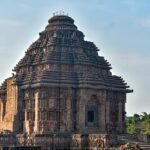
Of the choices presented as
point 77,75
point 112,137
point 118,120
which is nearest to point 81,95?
point 77,75

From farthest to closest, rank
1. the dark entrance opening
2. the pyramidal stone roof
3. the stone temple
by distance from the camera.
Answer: the dark entrance opening → the pyramidal stone roof → the stone temple

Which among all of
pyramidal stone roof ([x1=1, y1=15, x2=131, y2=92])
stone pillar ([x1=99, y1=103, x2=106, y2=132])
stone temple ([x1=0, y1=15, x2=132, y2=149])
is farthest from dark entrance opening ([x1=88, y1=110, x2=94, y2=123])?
pyramidal stone roof ([x1=1, y1=15, x2=131, y2=92])

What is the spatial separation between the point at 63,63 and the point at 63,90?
2.82 m

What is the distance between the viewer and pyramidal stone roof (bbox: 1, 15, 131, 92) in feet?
156

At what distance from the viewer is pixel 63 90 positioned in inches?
1879

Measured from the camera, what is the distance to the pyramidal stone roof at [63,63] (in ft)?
156

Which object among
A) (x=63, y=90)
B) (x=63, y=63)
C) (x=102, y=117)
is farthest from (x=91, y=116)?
(x=63, y=63)

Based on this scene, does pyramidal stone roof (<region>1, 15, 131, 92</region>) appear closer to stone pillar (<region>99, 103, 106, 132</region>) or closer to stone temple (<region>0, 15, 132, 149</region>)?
stone temple (<region>0, 15, 132, 149</region>)

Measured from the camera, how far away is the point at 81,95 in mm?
47562

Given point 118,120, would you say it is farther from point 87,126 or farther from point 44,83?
point 44,83

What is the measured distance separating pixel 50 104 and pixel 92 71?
19.0 feet

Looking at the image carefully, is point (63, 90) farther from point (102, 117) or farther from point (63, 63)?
point (102, 117)

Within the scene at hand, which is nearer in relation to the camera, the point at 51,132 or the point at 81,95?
the point at 51,132

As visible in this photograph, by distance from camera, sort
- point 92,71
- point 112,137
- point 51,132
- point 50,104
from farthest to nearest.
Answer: point 92,71 → point 50,104 → point 51,132 → point 112,137
